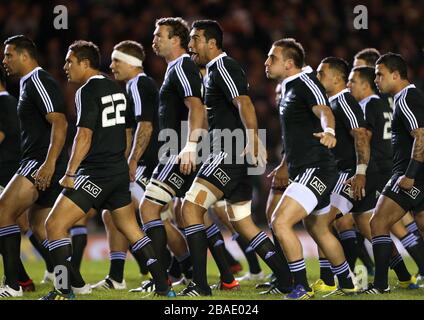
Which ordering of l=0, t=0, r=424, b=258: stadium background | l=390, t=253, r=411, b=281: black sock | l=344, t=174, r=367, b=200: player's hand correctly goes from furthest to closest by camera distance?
l=0, t=0, r=424, b=258: stadium background → l=390, t=253, r=411, b=281: black sock → l=344, t=174, r=367, b=200: player's hand

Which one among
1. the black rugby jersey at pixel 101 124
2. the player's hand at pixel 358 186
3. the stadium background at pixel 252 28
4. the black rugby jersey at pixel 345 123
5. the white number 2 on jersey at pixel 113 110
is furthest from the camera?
the stadium background at pixel 252 28

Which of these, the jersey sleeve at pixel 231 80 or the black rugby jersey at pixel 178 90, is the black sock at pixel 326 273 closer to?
the black rugby jersey at pixel 178 90

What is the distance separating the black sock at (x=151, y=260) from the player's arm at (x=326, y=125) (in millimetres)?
1789

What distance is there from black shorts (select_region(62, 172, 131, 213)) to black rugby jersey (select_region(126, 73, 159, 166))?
1.28 m

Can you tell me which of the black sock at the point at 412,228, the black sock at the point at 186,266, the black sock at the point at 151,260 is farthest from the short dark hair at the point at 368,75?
the black sock at the point at 151,260

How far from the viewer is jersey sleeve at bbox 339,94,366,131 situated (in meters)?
8.43

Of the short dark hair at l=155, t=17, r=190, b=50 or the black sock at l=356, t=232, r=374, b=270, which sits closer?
the short dark hair at l=155, t=17, r=190, b=50

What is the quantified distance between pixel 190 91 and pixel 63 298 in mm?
2197

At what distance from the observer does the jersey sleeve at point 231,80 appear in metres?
7.80

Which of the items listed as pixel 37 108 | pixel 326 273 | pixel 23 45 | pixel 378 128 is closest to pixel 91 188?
pixel 37 108

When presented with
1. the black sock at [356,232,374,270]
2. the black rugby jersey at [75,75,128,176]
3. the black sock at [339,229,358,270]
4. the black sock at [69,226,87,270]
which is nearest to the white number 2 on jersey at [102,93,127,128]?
the black rugby jersey at [75,75,128,176]

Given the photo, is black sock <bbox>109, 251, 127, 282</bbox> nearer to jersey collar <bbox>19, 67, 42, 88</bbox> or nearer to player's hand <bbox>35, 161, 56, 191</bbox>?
player's hand <bbox>35, 161, 56, 191</bbox>

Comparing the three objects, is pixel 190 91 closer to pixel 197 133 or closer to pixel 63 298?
pixel 197 133

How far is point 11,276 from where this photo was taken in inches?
317
